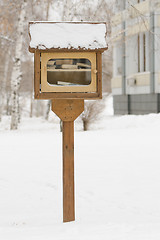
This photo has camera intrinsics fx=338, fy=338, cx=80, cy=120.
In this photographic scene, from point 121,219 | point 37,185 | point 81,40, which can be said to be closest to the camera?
point 81,40

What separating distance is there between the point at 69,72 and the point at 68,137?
74 cm

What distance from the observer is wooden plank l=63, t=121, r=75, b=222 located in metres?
3.91

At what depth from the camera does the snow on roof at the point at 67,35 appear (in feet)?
11.9

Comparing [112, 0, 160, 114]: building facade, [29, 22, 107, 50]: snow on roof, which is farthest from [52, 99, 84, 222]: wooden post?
[112, 0, 160, 114]: building facade

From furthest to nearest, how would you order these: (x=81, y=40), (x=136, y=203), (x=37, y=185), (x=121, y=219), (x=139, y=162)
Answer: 1. (x=139, y=162)
2. (x=37, y=185)
3. (x=136, y=203)
4. (x=121, y=219)
5. (x=81, y=40)

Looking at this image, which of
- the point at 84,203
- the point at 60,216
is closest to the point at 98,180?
the point at 84,203

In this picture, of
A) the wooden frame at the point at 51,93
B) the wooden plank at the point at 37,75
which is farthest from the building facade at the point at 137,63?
the wooden plank at the point at 37,75

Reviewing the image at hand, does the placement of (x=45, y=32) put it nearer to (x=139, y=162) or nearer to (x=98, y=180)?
(x=98, y=180)

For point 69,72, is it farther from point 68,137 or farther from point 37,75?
point 68,137

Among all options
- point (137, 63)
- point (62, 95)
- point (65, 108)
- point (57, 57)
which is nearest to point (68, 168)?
point (65, 108)

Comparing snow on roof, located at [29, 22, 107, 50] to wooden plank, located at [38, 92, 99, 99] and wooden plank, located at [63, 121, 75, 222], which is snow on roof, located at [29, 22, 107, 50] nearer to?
wooden plank, located at [38, 92, 99, 99]

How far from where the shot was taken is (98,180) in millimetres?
5828

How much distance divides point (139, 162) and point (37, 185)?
86.0 inches

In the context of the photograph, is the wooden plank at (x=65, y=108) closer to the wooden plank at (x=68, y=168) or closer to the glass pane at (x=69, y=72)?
the wooden plank at (x=68, y=168)
